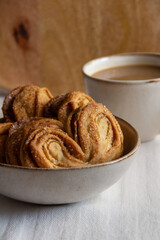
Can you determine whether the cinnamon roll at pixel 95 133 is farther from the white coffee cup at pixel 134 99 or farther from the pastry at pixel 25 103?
the white coffee cup at pixel 134 99

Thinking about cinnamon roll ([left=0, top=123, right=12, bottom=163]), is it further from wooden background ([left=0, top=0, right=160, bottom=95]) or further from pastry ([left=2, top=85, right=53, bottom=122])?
wooden background ([left=0, top=0, right=160, bottom=95])

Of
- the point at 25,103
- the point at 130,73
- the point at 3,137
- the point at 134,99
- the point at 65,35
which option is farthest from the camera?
the point at 65,35

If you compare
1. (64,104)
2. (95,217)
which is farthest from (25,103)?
(95,217)

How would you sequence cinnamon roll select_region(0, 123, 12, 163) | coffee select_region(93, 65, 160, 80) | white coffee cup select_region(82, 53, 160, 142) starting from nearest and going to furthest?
1. cinnamon roll select_region(0, 123, 12, 163)
2. white coffee cup select_region(82, 53, 160, 142)
3. coffee select_region(93, 65, 160, 80)

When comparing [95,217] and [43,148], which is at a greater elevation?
[43,148]

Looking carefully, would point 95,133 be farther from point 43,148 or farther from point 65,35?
point 65,35

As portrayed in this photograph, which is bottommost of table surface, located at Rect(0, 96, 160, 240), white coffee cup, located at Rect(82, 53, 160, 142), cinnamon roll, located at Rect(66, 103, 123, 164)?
table surface, located at Rect(0, 96, 160, 240)

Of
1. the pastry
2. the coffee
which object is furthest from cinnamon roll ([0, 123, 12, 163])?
the coffee

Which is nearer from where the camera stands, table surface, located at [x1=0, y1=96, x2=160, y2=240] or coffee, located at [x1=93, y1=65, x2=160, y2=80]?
table surface, located at [x1=0, y1=96, x2=160, y2=240]
